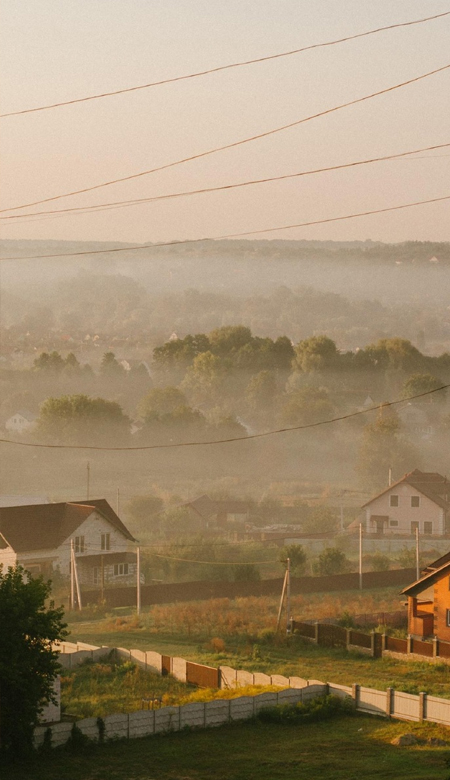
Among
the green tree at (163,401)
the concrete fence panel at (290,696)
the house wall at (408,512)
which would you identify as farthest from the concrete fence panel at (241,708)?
the green tree at (163,401)

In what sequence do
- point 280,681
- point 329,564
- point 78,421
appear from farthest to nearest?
point 78,421 → point 329,564 → point 280,681

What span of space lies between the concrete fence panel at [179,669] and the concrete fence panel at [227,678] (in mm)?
1259

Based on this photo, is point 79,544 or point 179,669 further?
point 79,544

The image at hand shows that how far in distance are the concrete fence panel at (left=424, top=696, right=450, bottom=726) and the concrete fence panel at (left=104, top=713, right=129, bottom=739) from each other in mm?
7451

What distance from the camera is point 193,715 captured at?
2548 centimetres

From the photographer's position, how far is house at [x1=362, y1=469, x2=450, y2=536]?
7838 cm

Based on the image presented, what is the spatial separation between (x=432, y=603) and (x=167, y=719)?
1587 cm

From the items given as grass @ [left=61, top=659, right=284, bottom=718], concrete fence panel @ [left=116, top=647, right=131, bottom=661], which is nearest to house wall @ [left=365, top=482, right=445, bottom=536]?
concrete fence panel @ [left=116, top=647, right=131, bottom=661]

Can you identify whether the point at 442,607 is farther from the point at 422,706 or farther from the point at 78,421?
the point at 78,421

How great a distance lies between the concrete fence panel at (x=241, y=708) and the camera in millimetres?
26031

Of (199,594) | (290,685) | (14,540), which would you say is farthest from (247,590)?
(290,685)

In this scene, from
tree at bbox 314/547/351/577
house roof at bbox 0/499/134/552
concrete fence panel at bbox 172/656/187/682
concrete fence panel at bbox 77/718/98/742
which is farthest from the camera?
tree at bbox 314/547/351/577

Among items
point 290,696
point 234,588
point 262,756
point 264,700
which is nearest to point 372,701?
point 290,696

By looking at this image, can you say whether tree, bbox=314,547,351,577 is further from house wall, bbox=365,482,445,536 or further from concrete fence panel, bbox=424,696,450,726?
concrete fence panel, bbox=424,696,450,726
